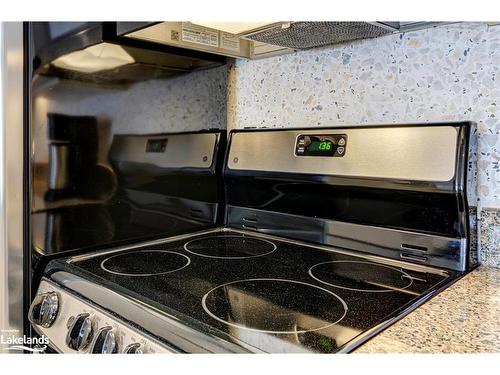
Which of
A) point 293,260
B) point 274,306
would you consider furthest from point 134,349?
point 293,260

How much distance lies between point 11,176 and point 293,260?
654 mm

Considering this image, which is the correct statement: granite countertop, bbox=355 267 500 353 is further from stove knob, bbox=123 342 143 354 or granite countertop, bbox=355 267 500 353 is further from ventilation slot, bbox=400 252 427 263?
stove knob, bbox=123 342 143 354

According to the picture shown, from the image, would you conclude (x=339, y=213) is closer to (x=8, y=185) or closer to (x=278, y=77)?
(x=278, y=77)

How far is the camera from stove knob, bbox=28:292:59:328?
82 cm

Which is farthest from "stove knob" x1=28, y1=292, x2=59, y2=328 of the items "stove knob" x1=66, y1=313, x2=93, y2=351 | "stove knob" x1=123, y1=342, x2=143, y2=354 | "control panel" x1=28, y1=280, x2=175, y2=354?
"stove knob" x1=123, y1=342, x2=143, y2=354

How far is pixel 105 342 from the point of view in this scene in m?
0.66

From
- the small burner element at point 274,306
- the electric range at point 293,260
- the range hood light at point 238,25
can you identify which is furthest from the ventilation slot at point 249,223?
the range hood light at point 238,25

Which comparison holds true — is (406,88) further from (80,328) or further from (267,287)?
(80,328)

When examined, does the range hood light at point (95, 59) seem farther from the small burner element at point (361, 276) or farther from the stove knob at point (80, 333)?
the small burner element at point (361, 276)

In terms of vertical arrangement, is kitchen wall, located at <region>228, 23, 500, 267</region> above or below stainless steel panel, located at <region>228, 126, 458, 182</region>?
above

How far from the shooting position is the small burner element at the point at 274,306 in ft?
1.99

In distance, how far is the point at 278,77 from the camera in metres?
1.22
